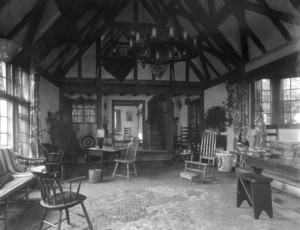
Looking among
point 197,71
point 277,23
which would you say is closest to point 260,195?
point 277,23

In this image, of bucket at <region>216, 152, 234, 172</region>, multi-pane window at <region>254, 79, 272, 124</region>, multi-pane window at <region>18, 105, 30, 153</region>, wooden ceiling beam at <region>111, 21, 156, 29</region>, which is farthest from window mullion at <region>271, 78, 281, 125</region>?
multi-pane window at <region>18, 105, 30, 153</region>

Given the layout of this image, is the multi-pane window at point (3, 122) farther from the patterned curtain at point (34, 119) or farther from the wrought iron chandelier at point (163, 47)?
the wrought iron chandelier at point (163, 47)

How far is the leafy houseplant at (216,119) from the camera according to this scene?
8094mm

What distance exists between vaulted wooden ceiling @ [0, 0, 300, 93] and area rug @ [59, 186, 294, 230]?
337 centimetres

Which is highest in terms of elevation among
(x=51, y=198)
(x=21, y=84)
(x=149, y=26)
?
(x=149, y=26)

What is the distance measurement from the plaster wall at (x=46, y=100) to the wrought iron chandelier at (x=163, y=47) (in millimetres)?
3137

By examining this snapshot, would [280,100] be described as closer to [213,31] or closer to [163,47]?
[213,31]

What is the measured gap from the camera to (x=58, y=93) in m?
7.92

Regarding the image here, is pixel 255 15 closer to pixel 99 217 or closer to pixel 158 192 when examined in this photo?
pixel 158 192

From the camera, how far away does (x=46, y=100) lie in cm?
694

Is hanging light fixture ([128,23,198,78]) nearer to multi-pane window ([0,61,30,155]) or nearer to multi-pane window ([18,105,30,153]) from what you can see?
multi-pane window ([0,61,30,155])

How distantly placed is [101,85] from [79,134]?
9.36ft

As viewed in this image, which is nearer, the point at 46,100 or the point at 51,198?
the point at 51,198

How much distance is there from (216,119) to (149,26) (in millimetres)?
3783
